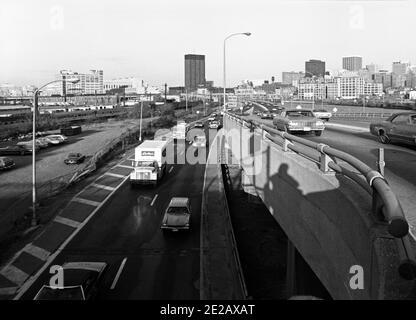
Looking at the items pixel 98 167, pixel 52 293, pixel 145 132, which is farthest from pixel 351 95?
pixel 52 293

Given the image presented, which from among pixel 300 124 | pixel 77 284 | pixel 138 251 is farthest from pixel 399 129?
pixel 138 251

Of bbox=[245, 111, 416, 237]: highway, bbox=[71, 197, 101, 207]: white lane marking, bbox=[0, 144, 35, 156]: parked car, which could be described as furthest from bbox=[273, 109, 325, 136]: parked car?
bbox=[0, 144, 35, 156]: parked car

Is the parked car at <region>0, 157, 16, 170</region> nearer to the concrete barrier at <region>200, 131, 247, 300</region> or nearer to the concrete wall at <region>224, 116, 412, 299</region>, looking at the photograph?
the concrete barrier at <region>200, 131, 247, 300</region>

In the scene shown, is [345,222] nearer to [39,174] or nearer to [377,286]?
[377,286]

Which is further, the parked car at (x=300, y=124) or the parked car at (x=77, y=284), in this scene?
the parked car at (x=300, y=124)

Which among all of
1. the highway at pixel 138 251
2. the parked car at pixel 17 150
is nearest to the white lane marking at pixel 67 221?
the highway at pixel 138 251

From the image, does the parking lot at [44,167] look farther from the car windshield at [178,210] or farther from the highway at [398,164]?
the highway at [398,164]
